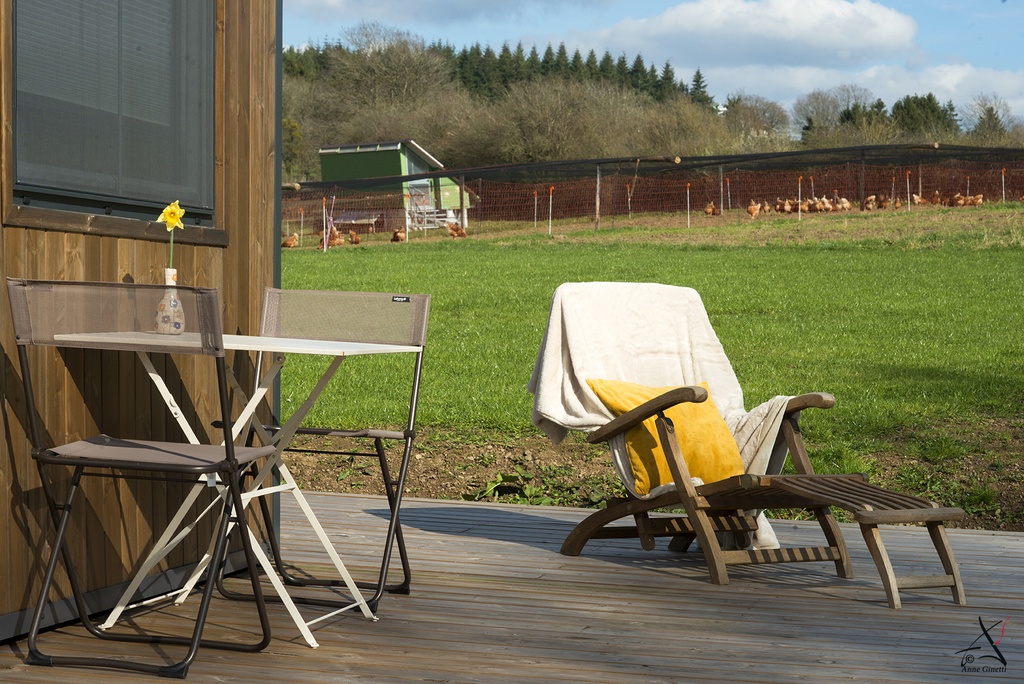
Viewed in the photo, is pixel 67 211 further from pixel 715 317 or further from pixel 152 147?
pixel 715 317

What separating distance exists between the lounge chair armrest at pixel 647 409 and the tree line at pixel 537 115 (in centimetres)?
2806

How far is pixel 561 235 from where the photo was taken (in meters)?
21.7

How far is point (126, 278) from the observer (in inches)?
135

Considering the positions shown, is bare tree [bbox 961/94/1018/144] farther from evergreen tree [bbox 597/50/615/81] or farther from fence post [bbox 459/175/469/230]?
evergreen tree [bbox 597/50/615/81]

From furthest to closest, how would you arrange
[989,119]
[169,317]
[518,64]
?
1. [518,64]
2. [989,119]
3. [169,317]

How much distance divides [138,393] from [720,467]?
7.07ft

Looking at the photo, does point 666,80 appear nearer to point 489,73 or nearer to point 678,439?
point 489,73

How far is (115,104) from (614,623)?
2182mm

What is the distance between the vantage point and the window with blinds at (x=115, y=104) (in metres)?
3.08

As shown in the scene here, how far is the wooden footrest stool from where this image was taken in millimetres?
3615

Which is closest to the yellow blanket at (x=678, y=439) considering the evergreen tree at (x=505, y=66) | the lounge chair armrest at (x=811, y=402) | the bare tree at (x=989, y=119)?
the lounge chair armrest at (x=811, y=402)

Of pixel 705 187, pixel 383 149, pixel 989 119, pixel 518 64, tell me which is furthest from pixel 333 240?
pixel 518 64

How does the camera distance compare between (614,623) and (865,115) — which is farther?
(865,115)
